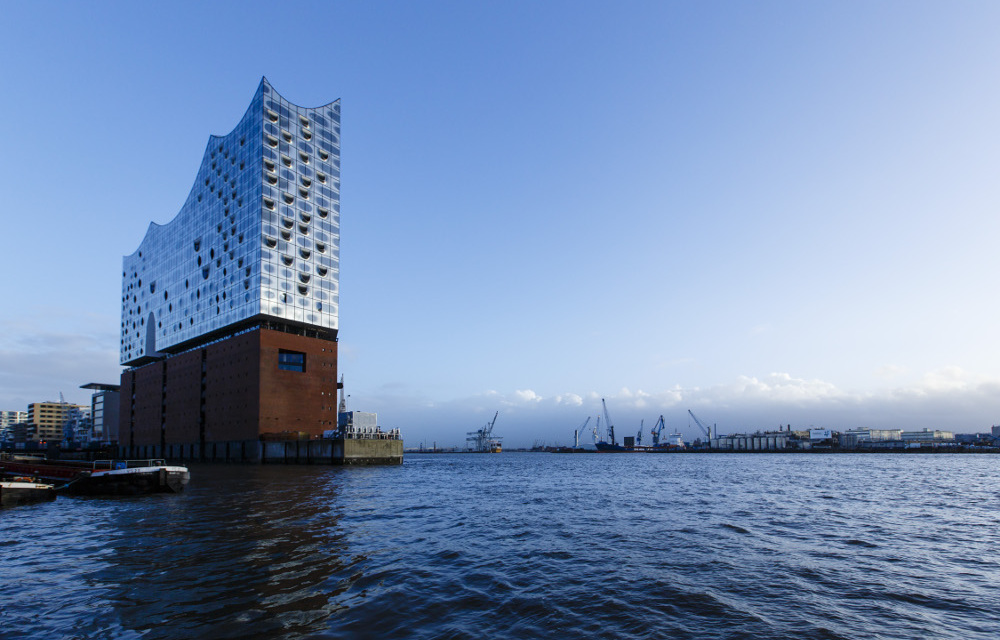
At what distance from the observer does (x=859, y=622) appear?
13.3 meters

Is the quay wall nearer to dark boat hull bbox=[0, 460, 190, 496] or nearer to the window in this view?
the window

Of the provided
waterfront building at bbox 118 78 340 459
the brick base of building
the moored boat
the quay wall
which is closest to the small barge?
the moored boat

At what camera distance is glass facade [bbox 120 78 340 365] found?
101125mm

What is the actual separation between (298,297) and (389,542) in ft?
288

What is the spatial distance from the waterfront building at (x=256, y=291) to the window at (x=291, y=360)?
18cm

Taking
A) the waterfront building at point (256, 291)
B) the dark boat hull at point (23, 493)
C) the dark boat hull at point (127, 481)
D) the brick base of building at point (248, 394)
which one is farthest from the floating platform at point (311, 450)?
the dark boat hull at point (23, 493)

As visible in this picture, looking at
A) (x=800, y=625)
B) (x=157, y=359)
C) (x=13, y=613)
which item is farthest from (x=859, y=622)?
(x=157, y=359)

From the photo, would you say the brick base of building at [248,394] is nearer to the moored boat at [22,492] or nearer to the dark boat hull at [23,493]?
the moored boat at [22,492]

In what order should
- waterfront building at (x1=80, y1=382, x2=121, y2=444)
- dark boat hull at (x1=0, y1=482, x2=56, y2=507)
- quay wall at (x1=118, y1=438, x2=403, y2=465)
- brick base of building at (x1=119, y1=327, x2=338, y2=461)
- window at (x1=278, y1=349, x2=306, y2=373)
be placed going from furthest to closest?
waterfront building at (x1=80, y1=382, x2=121, y2=444) → window at (x1=278, y1=349, x2=306, y2=373) → brick base of building at (x1=119, y1=327, x2=338, y2=461) → quay wall at (x1=118, y1=438, x2=403, y2=465) → dark boat hull at (x1=0, y1=482, x2=56, y2=507)

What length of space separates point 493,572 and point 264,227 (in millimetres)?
95609

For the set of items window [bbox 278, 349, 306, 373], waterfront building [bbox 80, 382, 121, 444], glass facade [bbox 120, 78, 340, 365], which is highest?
glass facade [bbox 120, 78, 340, 365]

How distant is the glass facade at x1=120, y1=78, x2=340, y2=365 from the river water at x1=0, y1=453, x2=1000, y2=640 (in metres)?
71.5

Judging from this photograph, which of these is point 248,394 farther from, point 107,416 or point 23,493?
point 107,416

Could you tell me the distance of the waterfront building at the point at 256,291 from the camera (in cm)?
9856
